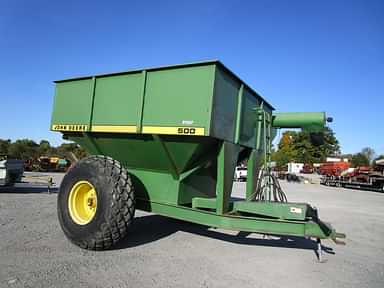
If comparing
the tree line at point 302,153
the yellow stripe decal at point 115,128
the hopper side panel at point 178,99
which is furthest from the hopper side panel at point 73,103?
the tree line at point 302,153

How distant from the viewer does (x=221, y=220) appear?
12.8ft

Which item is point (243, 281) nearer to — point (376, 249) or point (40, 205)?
point (376, 249)

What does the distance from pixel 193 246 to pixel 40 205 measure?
537 cm

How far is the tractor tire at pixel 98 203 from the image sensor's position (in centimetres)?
394

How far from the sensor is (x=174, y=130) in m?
3.99

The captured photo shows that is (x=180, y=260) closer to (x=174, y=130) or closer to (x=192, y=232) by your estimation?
(x=192, y=232)

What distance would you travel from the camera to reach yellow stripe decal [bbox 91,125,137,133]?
14.3 ft

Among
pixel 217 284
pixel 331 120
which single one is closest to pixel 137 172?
pixel 217 284

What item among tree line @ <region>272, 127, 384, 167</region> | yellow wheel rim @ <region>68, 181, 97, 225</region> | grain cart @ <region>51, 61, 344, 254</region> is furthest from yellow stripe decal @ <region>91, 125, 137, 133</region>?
tree line @ <region>272, 127, 384, 167</region>

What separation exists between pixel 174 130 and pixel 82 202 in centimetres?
206

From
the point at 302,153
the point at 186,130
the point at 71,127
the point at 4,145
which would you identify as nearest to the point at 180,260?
the point at 186,130

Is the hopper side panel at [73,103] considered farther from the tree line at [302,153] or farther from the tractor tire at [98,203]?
the tree line at [302,153]

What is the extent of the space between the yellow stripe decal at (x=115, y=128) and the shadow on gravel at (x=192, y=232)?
176 cm

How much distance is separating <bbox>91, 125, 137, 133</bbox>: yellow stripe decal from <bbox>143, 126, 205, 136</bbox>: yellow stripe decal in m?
0.25
